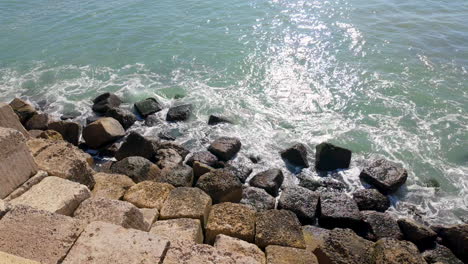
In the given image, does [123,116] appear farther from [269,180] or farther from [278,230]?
[278,230]

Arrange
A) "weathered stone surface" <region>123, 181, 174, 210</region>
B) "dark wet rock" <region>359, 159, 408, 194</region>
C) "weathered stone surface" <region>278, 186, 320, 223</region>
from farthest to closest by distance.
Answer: "dark wet rock" <region>359, 159, 408, 194</region>, "weathered stone surface" <region>278, 186, 320, 223</region>, "weathered stone surface" <region>123, 181, 174, 210</region>

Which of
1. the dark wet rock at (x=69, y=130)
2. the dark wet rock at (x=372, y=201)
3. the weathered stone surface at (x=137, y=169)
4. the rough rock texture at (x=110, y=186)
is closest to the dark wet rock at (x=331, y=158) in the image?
the dark wet rock at (x=372, y=201)

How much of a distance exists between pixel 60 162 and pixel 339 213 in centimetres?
540

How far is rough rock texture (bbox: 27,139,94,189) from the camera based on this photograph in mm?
5941

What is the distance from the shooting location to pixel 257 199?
7.98 meters

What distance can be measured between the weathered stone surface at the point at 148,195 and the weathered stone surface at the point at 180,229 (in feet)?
2.13

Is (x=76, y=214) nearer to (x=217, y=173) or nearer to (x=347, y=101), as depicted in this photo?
(x=217, y=173)

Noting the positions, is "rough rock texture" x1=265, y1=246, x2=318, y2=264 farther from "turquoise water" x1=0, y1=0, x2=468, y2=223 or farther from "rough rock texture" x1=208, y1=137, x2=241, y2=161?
"rough rock texture" x1=208, y1=137, x2=241, y2=161

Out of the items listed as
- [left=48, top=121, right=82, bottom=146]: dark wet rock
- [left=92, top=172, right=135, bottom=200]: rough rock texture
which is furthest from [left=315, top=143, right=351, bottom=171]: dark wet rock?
[left=48, top=121, right=82, bottom=146]: dark wet rock

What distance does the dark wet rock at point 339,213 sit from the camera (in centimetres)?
745

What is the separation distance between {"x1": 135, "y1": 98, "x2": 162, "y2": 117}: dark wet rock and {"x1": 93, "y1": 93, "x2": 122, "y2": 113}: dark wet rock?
766mm

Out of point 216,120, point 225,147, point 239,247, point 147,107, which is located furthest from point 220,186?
point 147,107

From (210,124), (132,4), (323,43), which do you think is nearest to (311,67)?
(323,43)

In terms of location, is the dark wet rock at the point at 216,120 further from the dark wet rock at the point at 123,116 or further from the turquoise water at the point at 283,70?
the dark wet rock at the point at 123,116
